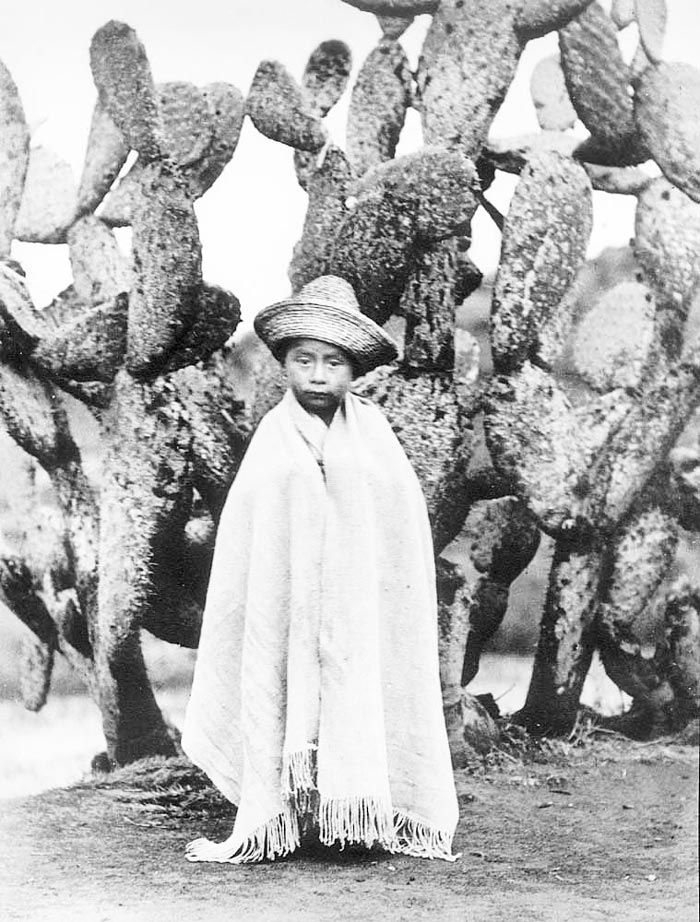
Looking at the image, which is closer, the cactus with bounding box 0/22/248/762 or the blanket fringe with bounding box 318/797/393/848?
the blanket fringe with bounding box 318/797/393/848

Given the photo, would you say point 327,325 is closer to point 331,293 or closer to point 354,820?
point 331,293

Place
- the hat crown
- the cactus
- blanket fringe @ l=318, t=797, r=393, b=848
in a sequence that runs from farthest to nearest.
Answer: the cactus, the hat crown, blanket fringe @ l=318, t=797, r=393, b=848

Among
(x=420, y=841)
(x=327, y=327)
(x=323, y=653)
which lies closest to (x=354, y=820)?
(x=420, y=841)

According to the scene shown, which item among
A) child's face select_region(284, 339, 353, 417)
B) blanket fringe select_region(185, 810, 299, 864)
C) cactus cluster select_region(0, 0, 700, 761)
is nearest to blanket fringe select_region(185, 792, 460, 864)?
blanket fringe select_region(185, 810, 299, 864)

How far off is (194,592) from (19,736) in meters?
0.70

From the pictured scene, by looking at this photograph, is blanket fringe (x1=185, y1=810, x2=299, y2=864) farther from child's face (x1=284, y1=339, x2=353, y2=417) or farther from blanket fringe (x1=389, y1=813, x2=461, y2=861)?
child's face (x1=284, y1=339, x2=353, y2=417)

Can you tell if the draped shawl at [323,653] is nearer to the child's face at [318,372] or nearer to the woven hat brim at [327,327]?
the child's face at [318,372]

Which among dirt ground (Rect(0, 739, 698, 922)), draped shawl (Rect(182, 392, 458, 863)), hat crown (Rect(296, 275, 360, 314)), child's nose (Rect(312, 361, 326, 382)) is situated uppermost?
hat crown (Rect(296, 275, 360, 314))

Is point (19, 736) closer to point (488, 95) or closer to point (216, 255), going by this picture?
point (216, 255)

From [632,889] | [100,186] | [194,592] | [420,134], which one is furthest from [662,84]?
[632,889]

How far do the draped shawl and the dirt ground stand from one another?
0.10m

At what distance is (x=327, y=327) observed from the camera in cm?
300

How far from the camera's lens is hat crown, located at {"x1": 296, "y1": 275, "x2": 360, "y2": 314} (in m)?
3.04

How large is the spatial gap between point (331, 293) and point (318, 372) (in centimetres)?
24
